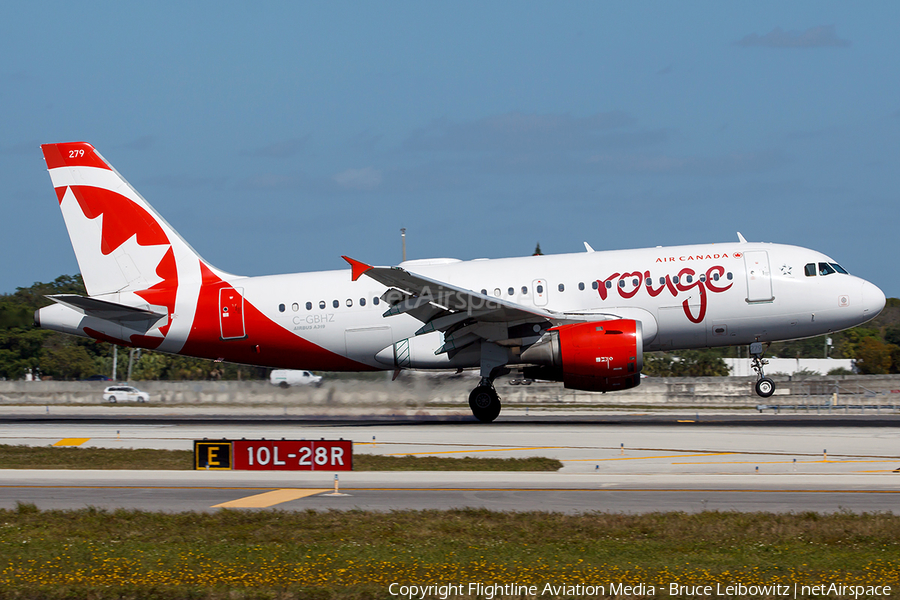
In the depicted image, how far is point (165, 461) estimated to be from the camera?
66.2 ft

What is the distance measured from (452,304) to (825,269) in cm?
1166

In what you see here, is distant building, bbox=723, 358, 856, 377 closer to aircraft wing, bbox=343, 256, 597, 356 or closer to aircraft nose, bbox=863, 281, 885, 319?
aircraft nose, bbox=863, 281, 885, 319

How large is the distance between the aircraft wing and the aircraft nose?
882 cm

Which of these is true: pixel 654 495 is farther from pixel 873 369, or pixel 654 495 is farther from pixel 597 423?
pixel 873 369

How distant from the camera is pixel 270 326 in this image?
28828 millimetres

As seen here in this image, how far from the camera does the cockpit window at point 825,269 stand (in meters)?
27.4

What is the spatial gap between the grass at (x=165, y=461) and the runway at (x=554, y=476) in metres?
0.77

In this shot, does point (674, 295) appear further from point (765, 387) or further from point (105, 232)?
point (105, 232)

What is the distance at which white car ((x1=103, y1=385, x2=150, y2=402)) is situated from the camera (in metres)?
44.7

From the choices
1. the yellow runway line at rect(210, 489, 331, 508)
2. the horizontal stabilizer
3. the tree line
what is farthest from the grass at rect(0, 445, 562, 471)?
the tree line

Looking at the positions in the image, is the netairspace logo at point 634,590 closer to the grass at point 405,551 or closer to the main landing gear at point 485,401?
the grass at point 405,551

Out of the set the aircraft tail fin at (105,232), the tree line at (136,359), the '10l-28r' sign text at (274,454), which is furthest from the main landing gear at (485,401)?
the tree line at (136,359)

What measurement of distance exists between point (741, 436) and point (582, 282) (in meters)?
6.57

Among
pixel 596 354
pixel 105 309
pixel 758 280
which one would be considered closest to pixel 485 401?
pixel 596 354
